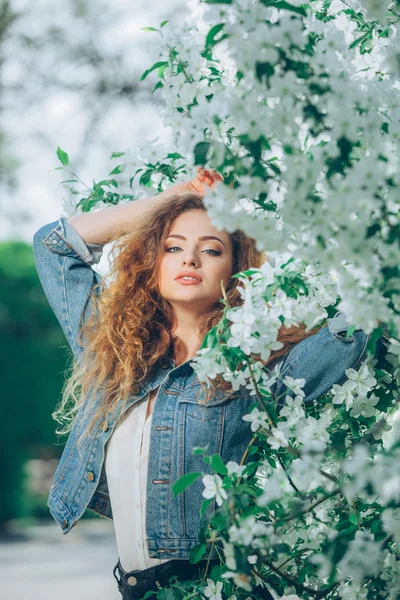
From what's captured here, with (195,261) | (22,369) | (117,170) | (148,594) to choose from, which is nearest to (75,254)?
(117,170)

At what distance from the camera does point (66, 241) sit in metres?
2.31

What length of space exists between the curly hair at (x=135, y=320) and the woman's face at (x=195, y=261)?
0.09 ft

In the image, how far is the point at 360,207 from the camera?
1.28 meters

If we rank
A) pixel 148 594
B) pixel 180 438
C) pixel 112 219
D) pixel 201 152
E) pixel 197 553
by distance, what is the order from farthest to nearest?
1. pixel 112 219
2. pixel 180 438
3. pixel 148 594
4. pixel 197 553
5. pixel 201 152

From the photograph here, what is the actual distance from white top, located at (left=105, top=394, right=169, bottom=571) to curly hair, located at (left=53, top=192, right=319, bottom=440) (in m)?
0.06

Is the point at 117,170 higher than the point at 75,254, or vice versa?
the point at 117,170

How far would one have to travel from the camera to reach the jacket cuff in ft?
7.59

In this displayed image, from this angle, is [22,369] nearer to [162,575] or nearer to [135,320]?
[135,320]

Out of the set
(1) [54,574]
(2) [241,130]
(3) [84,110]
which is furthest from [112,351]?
(3) [84,110]

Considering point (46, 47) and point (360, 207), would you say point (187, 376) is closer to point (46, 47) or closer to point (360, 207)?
point (360, 207)

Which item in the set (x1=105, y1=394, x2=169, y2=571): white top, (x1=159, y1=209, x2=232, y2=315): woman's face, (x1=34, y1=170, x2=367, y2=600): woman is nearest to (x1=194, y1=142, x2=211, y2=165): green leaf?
Result: (x1=34, y1=170, x2=367, y2=600): woman

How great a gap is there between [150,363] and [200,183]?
472mm

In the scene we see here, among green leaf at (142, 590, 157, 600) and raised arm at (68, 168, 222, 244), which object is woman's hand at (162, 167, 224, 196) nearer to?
raised arm at (68, 168, 222, 244)

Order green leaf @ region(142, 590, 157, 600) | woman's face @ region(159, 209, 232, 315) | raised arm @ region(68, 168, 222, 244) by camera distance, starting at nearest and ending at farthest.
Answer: green leaf @ region(142, 590, 157, 600) < woman's face @ region(159, 209, 232, 315) < raised arm @ region(68, 168, 222, 244)
